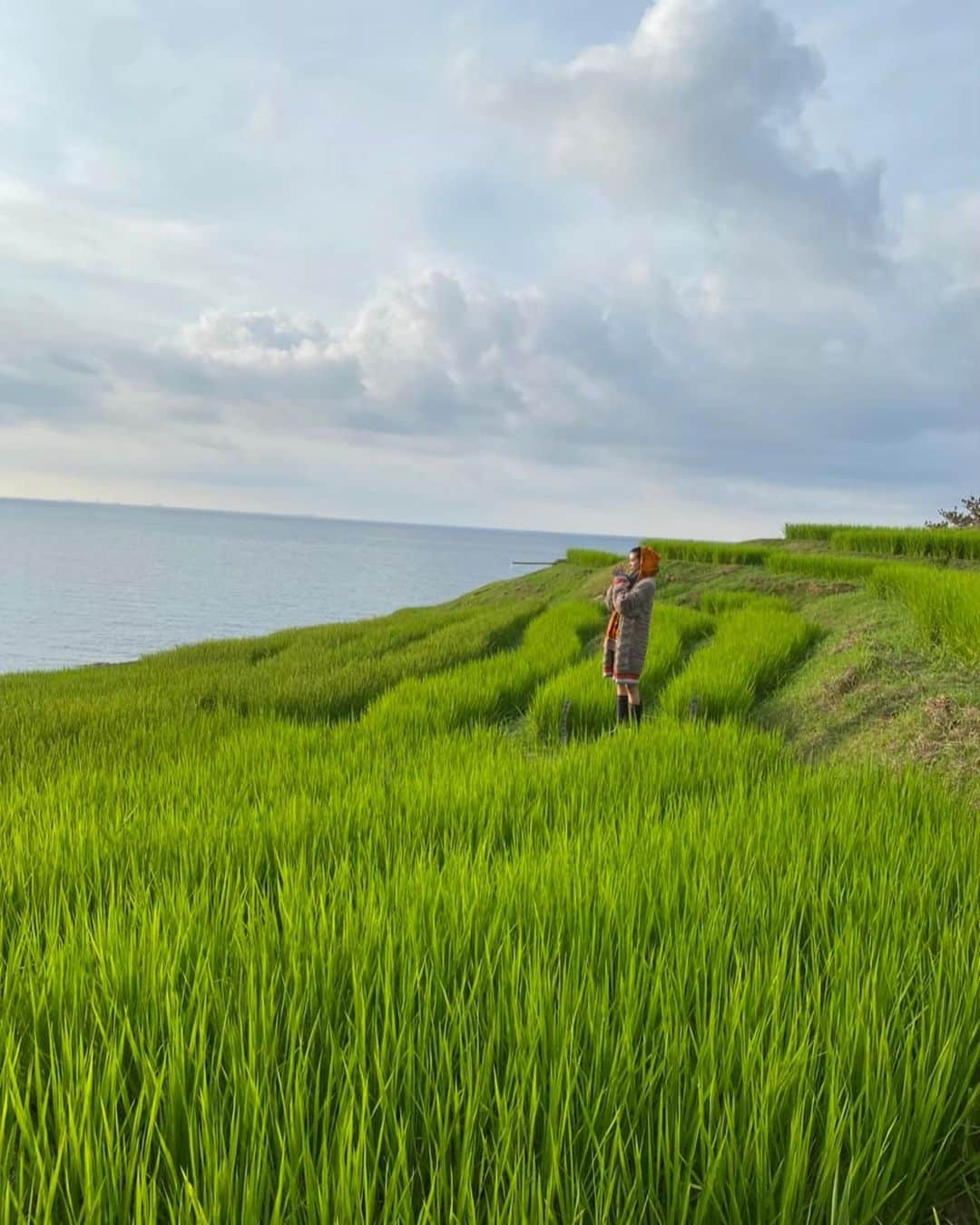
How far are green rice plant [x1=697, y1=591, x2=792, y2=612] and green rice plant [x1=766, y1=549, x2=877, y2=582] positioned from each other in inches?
59.3

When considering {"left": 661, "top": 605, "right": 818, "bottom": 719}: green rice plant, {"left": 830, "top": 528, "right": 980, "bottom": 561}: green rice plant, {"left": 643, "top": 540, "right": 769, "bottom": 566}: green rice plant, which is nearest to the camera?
{"left": 661, "top": 605, "right": 818, "bottom": 719}: green rice plant

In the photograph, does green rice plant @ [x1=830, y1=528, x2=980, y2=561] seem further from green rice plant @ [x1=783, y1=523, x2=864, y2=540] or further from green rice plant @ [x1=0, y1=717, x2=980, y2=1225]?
green rice plant @ [x1=0, y1=717, x2=980, y2=1225]

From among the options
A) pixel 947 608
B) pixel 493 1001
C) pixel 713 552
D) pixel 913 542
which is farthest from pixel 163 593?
pixel 493 1001

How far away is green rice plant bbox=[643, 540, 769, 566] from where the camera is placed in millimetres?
16141

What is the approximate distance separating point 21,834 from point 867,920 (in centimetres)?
338

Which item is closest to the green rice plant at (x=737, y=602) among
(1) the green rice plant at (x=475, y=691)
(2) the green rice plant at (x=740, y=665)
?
(2) the green rice plant at (x=740, y=665)

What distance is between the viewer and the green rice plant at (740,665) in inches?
257

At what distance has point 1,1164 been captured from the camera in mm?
1133

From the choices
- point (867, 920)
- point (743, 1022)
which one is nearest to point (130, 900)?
point (743, 1022)

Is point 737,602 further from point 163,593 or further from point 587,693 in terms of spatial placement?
point 163,593

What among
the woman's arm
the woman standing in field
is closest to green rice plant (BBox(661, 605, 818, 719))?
the woman standing in field

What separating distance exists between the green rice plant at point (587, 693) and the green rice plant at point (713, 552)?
760 cm

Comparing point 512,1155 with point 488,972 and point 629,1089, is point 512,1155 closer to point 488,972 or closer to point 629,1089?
point 629,1089

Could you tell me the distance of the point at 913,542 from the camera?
567 inches
